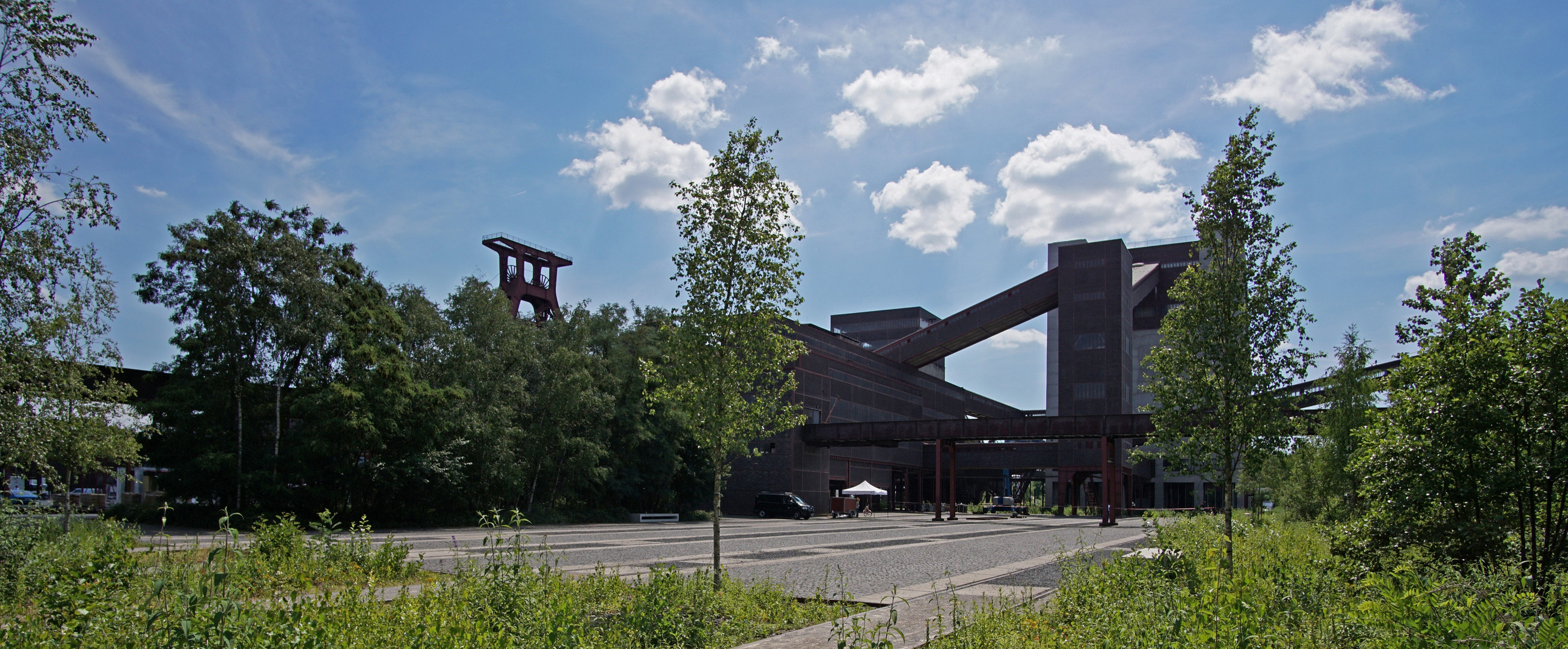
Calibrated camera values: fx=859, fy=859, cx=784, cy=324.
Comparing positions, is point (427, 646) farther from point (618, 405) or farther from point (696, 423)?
point (618, 405)

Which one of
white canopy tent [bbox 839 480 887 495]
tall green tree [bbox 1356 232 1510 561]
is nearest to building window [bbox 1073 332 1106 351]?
white canopy tent [bbox 839 480 887 495]

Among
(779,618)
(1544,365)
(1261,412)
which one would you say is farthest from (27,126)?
(1544,365)

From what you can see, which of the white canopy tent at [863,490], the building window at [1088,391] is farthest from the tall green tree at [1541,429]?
the building window at [1088,391]

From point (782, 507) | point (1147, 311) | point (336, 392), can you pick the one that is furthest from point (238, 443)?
point (1147, 311)

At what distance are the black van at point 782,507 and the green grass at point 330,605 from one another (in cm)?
3721

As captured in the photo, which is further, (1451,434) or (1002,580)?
(1002,580)

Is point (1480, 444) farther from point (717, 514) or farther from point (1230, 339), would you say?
point (717, 514)

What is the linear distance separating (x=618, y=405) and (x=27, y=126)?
1124 inches

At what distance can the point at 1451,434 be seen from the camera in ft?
26.8

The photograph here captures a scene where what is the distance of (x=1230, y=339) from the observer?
37.0ft

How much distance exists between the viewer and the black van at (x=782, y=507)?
47.9 m

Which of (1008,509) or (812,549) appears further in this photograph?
(1008,509)

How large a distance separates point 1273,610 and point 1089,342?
63090 millimetres

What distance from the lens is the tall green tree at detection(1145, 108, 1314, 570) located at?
1126 centimetres
